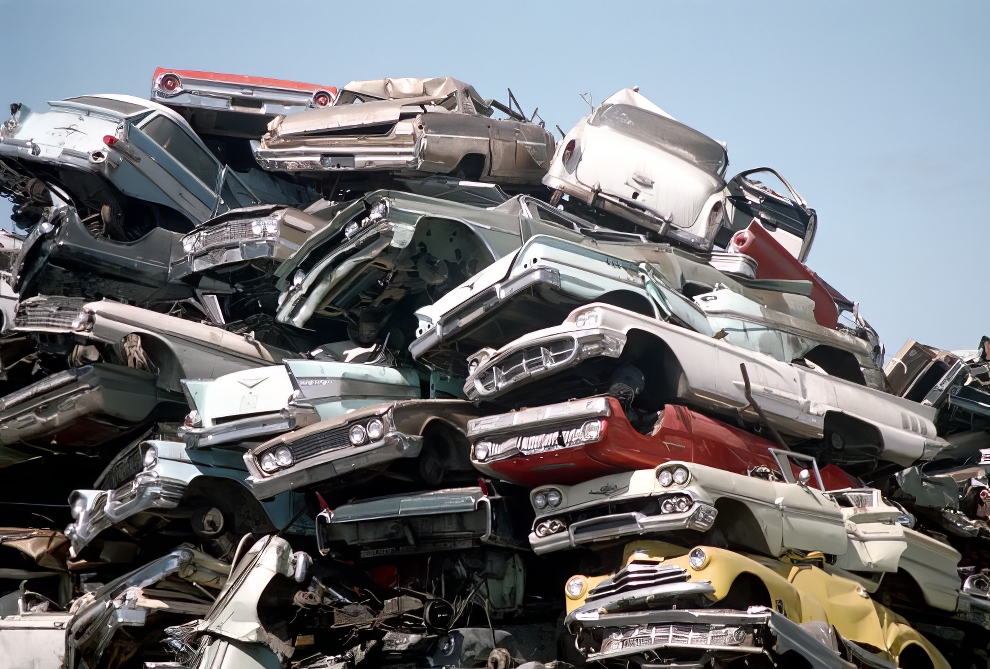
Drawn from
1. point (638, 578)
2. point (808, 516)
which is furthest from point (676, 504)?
point (808, 516)

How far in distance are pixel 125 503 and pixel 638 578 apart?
606 centimetres

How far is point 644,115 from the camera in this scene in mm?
15711

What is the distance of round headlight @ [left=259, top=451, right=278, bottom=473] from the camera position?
1153 centimetres

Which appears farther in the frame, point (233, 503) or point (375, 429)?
point (233, 503)

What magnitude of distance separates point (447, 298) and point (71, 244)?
5.99 metres

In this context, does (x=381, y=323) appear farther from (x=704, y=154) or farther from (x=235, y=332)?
(x=704, y=154)

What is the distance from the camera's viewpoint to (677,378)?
34.7ft

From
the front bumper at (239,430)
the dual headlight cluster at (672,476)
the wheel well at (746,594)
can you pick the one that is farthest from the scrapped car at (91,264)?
the wheel well at (746,594)

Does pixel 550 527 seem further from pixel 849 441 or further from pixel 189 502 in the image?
pixel 189 502

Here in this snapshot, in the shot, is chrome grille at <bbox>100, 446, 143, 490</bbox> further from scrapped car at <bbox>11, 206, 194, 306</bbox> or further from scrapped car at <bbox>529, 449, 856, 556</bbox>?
scrapped car at <bbox>529, 449, 856, 556</bbox>

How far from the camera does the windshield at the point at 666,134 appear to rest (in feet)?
50.9

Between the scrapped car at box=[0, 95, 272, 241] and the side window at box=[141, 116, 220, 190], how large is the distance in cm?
1

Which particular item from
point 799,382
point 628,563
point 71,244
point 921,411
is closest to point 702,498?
point 628,563

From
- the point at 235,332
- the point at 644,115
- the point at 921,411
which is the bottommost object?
the point at 235,332
